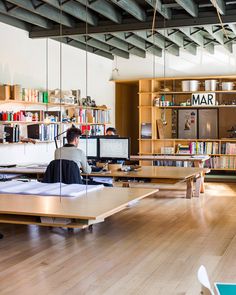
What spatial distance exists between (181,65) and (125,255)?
7111 mm

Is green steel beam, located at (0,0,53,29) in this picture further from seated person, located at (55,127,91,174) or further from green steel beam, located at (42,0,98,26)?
seated person, located at (55,127,91,174)

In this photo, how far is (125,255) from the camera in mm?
4836

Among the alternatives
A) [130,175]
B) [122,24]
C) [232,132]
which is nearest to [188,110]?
[232,132]

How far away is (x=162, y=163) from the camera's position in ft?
34.5

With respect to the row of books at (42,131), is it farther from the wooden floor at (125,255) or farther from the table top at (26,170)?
the wooden floor at (125,255)

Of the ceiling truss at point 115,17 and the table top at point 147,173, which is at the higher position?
the ceiling truss at point 115,17

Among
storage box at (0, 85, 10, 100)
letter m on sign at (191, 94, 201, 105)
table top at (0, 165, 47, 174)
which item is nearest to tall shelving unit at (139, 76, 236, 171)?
letter m on sign at (191, 94, 201, 105)

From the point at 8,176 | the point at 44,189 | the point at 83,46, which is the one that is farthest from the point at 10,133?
the point at 83,46

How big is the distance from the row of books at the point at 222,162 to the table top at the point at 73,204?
19.7ft

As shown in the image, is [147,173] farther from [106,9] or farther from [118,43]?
[118,43]

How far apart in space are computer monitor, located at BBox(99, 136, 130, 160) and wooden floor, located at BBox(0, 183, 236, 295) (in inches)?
31.0

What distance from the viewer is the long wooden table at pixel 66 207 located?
3939mm

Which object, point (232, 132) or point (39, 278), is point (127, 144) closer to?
point (39, 278)

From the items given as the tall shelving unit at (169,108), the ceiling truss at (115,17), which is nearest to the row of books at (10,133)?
the ceiling truss at (115,17)
